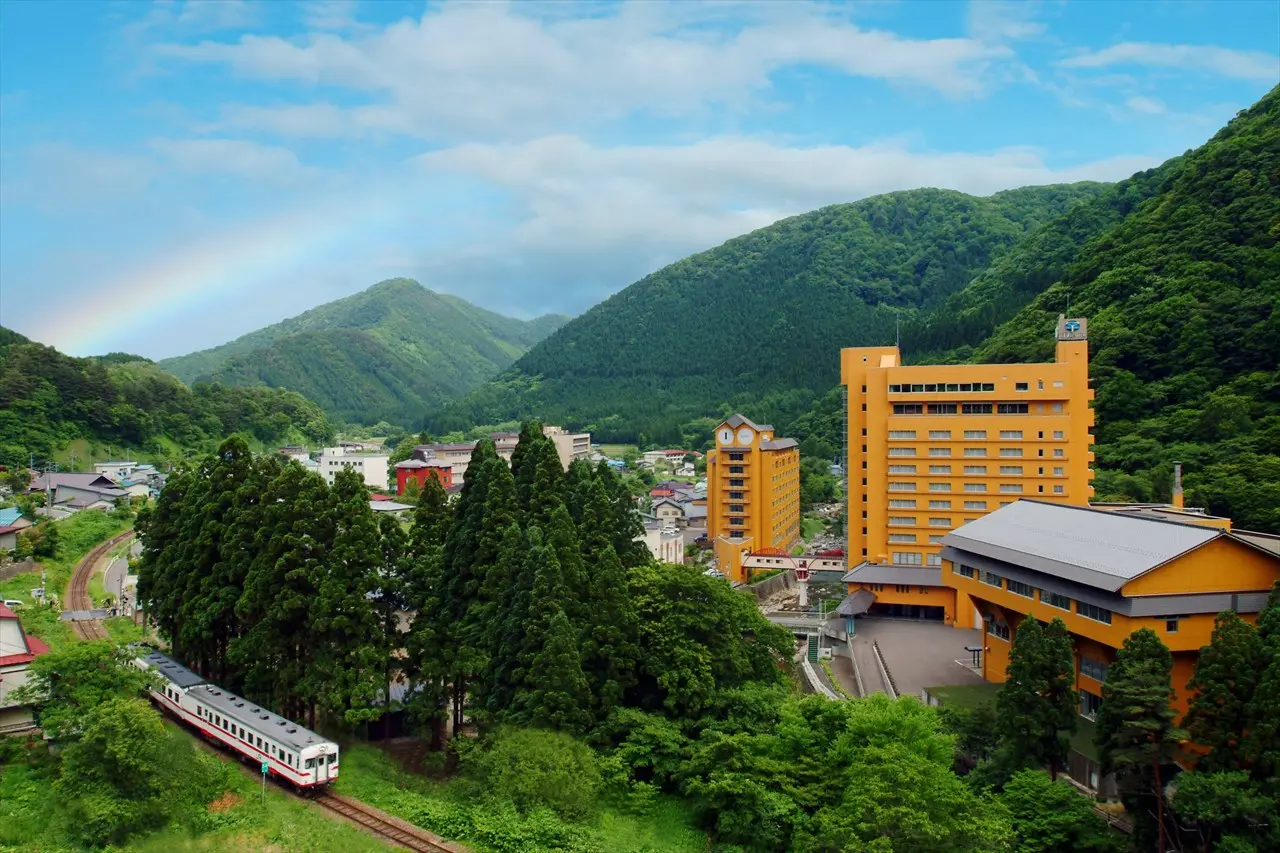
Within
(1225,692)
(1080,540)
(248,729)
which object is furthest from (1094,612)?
(248,729)

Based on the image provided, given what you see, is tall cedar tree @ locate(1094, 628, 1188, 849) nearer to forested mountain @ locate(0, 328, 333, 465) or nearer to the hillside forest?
the hillside forest

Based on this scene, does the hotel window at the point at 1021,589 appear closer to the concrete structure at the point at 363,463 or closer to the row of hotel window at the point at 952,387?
the row of hotel window at the point at 952,387

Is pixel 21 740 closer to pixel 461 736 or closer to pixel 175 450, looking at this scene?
pixel 461 736

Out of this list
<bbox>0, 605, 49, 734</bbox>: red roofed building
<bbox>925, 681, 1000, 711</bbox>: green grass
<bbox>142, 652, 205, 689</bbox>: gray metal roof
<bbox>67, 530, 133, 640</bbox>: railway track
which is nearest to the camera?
<bbox>0, 605, 49, 734</bbox>: red roofed building

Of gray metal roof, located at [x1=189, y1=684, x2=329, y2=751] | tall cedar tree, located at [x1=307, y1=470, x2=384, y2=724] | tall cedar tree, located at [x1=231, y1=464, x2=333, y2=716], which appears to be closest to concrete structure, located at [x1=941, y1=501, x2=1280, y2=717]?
tall cedar tree, located at [x1=307, y1=470, x2=384, y2=724]

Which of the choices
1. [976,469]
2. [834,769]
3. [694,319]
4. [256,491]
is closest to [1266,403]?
[976,469]

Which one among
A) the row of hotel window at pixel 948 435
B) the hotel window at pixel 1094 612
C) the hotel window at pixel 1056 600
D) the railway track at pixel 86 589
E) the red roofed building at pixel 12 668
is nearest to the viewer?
the red roofed building at pixel 12 668

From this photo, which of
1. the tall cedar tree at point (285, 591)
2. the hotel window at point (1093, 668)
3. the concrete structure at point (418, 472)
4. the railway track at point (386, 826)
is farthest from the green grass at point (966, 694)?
the concrete structure at point (418, 472)
